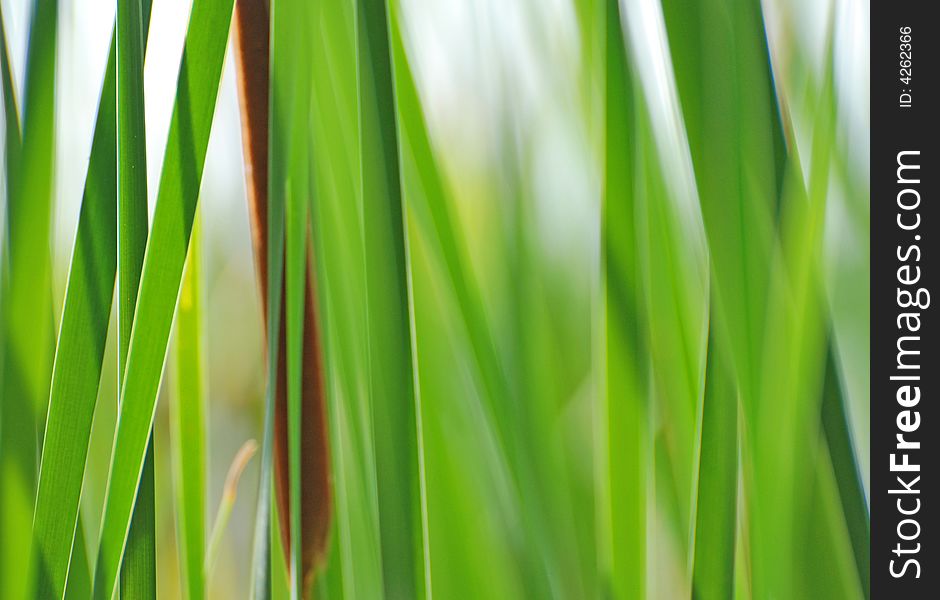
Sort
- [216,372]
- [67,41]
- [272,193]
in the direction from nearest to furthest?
[272,193] → [67,41] → [216,372]

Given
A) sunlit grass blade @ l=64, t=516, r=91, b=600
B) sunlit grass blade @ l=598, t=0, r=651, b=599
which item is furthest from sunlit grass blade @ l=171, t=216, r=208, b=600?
sunlit grass blade @ l=598, t=0, r=651, b=599

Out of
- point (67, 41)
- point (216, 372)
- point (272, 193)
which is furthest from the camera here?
point (216, 372)

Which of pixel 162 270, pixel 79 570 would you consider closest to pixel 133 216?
pixel 162 270

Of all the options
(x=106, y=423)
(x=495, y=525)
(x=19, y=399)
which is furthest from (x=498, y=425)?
(x=106, y=423)

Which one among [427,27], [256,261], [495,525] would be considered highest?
[427,27]

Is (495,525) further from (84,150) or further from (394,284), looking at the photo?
(84,150)

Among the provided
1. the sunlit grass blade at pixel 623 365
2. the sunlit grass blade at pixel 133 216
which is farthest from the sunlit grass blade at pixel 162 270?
the sunlit grass blade at pixel 623 365

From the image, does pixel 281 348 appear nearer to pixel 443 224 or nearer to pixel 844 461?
pixel 443 224

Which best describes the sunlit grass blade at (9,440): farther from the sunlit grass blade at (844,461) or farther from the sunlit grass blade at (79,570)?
the sunlit grass blade at (844,461)
